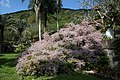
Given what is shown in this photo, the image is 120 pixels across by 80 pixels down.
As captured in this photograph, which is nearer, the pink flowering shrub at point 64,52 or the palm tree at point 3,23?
the pink flowering shrub at point 64,52

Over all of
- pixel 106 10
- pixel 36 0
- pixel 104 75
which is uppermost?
pixel 36 0

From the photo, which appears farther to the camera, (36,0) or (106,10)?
(36,0)

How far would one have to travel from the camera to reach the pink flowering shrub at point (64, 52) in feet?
47.3

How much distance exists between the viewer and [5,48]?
53.5 meters

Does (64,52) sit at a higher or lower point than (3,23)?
lower

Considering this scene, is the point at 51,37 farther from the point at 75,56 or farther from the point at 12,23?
the point at 12,23

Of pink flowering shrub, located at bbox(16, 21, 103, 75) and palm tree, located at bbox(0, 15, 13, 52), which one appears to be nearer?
pink flowering shrub, located at bbox(16, 21, 103, 75)

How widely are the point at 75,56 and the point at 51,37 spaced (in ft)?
8.56

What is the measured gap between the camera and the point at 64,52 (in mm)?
16312

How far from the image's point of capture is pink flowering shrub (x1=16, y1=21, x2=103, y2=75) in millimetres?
14422

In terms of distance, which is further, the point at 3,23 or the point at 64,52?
the point at 3,23

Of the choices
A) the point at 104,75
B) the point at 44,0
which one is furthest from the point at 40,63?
the point at 44,0

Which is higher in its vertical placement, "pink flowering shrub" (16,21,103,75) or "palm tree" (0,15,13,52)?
"palm tree" (0,15,13,52)

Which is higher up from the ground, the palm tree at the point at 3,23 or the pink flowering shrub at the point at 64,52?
the palm tree at the point at 3,23
